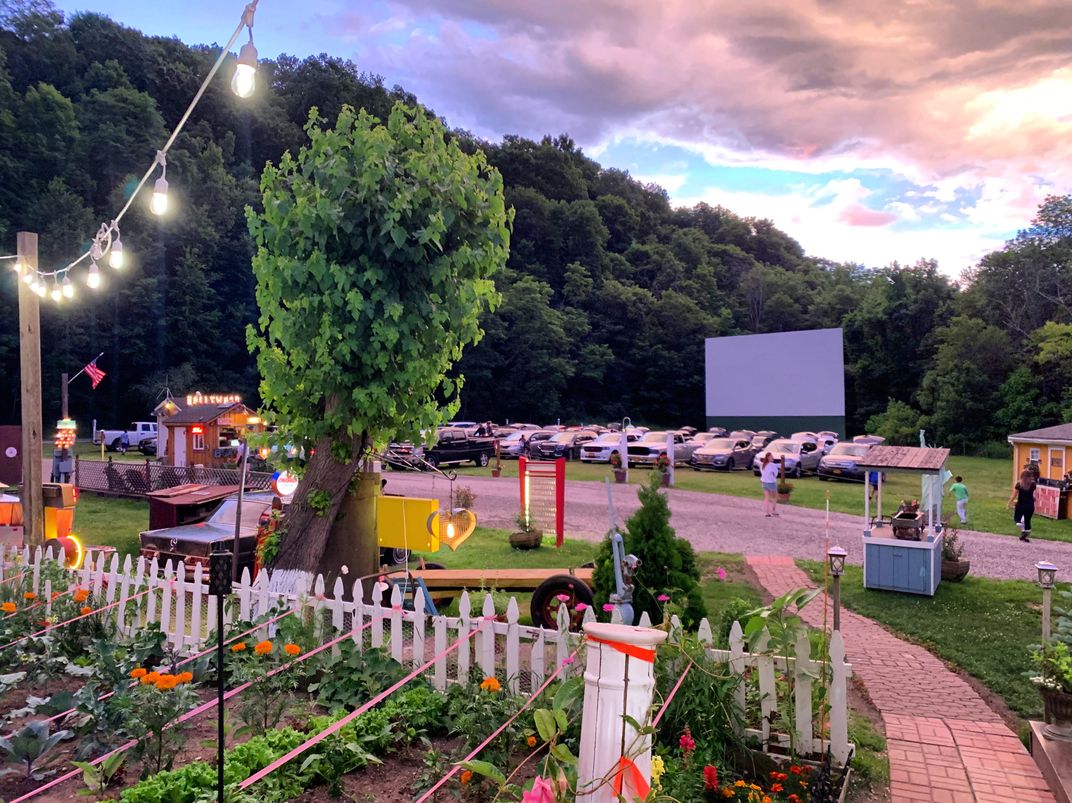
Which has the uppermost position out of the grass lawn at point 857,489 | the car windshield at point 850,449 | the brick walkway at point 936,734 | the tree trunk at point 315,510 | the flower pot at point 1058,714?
the tree trunk at point 315,510

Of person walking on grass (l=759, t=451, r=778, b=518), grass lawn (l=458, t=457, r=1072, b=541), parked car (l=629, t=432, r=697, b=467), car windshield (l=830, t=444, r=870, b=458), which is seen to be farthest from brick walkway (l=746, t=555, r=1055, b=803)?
parked car (l=629, t=432, r=697, b=467)

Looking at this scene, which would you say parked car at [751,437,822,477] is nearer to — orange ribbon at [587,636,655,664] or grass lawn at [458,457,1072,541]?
grass lawn at [458,457,1072,541]

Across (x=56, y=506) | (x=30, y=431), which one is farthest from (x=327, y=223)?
(x=56, y=506)

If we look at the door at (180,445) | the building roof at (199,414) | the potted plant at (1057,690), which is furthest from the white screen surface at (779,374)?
the potted plant at (1057,690)

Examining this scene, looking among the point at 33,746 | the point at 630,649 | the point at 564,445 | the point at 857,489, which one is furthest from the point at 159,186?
the point at 564,445

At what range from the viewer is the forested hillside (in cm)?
4850

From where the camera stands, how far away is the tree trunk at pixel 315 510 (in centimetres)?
714

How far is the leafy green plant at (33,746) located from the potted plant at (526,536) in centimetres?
902

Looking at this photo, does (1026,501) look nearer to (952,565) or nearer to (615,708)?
(952,565)

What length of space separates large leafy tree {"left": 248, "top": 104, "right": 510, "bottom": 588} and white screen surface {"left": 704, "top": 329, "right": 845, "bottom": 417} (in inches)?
1694

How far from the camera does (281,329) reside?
22.1 feet

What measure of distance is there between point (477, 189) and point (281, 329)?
7.60 feet

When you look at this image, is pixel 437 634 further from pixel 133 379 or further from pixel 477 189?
pixel 133 379

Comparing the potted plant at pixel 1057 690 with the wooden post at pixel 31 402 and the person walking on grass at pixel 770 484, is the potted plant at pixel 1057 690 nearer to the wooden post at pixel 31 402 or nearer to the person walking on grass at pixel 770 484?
the wooden post at pixel 31 402
